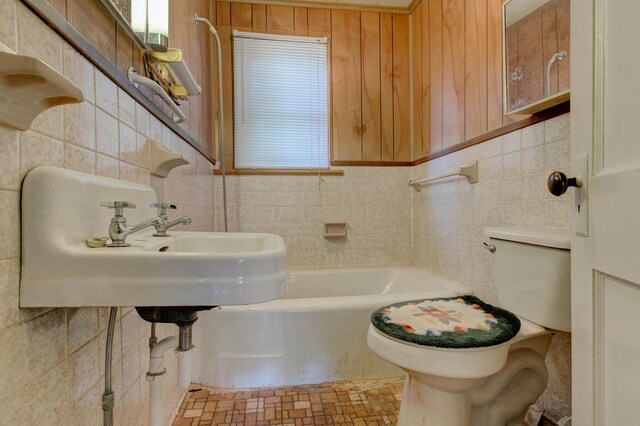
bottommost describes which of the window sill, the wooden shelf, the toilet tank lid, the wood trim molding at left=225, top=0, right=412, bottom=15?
the toilet tank lid

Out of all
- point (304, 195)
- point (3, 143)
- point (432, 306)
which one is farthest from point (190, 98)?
point (432, 306)

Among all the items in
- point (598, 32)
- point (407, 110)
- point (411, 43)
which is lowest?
point (598, 32)

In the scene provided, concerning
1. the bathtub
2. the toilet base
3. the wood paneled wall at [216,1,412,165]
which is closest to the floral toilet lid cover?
the toilet base

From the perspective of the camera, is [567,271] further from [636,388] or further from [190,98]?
[190,98]

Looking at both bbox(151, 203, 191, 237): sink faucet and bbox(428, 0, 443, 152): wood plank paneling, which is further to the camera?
bbox(428, 0, 443, 152): wood plank paneling

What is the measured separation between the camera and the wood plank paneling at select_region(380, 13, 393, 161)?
2.48 metres

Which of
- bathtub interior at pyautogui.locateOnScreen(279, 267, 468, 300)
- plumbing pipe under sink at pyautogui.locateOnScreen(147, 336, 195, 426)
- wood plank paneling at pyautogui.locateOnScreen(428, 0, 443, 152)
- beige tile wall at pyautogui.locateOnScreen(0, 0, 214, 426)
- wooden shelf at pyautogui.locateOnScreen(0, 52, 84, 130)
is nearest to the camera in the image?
wooden shelf at pyautogui.locateOnScreen(0, 52, 84, 130)

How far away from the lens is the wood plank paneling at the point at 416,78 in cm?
238

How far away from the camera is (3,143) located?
1.72 ft

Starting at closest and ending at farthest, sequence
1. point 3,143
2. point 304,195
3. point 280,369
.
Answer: point 3,143
point 280,369
point 304,195

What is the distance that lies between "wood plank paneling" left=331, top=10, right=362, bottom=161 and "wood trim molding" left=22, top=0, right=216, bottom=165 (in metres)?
1.47

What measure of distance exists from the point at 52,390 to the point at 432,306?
1134 millimetres

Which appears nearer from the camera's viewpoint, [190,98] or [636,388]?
[636,388]

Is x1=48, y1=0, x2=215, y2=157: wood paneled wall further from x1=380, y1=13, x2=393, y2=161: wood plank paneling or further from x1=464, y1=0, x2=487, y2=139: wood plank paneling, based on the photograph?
x1=464, y1=0, x2=487, y2=139: wood plank paneling
